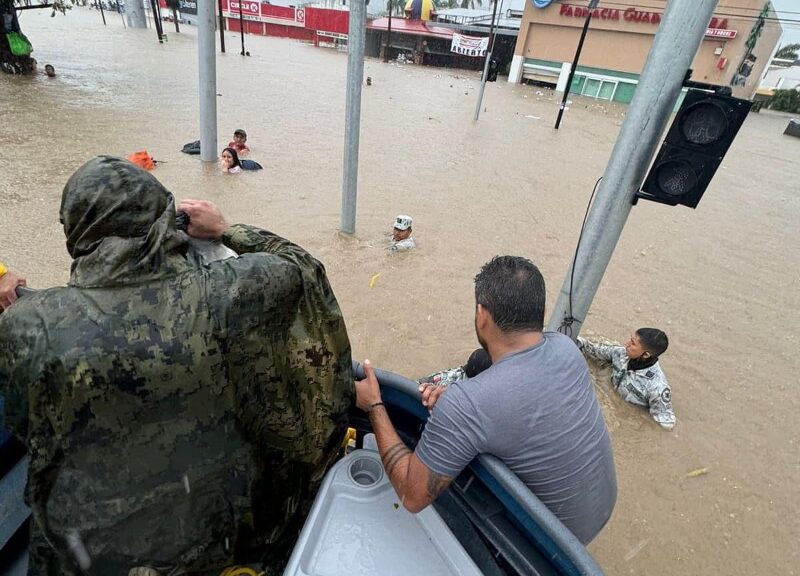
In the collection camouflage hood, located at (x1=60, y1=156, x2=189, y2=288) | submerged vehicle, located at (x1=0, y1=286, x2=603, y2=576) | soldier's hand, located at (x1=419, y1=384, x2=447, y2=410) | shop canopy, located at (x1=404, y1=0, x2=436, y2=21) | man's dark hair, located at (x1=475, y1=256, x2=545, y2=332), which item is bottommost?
submerged vehicle, located at (x1=0, y1=286, x2=603, y2=576)

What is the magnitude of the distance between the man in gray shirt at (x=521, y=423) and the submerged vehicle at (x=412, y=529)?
98 mm

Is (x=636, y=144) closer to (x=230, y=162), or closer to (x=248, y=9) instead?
(x=230, y=162)

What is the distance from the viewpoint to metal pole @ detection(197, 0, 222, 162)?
6770 millimetres

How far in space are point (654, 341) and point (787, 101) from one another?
42.0 metres

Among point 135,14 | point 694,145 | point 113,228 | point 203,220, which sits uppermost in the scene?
point 694,145

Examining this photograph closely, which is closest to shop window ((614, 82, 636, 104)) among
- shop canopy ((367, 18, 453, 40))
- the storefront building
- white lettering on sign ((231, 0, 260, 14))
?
the storefront building

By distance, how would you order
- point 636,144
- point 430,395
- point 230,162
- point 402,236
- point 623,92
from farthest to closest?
point 623,92, point 230,162, point 402,236, point 636,144, point 430,395

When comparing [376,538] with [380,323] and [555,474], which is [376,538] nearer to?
[555,474]

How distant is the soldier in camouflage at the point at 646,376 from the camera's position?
342 centimetres

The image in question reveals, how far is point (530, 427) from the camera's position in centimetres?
153

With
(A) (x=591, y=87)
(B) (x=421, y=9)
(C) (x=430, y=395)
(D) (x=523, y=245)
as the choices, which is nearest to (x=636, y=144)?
(C) (x=430, y=395)

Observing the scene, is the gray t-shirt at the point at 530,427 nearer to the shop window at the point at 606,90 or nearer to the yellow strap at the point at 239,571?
the yellow strap at the point at 239,571

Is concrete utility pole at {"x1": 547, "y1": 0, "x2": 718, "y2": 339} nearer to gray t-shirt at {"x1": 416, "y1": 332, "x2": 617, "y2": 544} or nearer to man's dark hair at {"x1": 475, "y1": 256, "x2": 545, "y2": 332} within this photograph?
man's dark hair at {"x1": 475, "y1": 256, "x2": 545, "y2": 332}

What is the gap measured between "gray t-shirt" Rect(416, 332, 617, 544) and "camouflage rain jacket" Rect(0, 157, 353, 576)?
44cm
